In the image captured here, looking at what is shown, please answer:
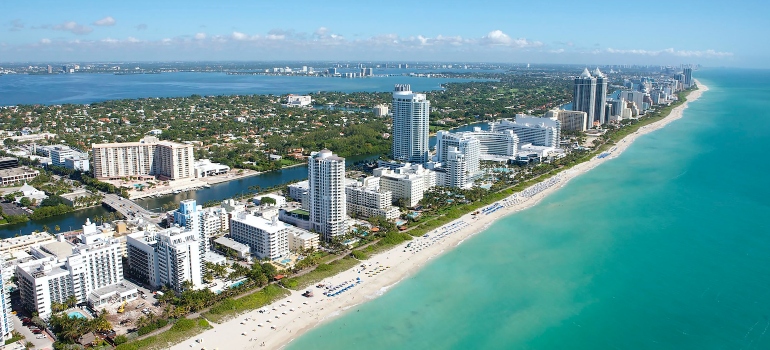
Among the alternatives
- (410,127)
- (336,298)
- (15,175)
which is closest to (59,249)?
(336,298)

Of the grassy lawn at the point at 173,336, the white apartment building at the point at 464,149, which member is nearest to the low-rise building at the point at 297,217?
the grassy lawn at the point at 173,336

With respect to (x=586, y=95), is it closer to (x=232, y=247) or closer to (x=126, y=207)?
(x=126, y=207)

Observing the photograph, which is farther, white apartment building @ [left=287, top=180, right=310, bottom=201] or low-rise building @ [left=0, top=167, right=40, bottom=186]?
low-rise building @ [left=0, top=167, right=40, bottom=186]

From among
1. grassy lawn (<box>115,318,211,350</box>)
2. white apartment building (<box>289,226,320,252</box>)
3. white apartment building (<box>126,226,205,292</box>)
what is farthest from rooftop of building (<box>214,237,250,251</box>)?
grassy lawn (<box>115,318,211,350</box>)

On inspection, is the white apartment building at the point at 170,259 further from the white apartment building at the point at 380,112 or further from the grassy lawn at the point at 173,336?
the white apartment building at the point at 380,112

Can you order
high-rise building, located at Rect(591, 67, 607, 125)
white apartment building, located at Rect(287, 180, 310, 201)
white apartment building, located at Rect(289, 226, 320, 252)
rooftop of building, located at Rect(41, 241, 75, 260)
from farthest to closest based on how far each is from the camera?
high-rise building, located at Rect(591, 67, 607, 125) < white apartment building, located at Rect(287, 180, 310, 201) < white apartment building, located at Rect(289, 226, 320, 252) < rooftop of building, located at Rect(41, 241, 75, 260)

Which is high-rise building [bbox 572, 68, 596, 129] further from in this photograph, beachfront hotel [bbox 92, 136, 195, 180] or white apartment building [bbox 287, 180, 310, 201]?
beachfront hotel [bbox 92, 136, 195, 180]

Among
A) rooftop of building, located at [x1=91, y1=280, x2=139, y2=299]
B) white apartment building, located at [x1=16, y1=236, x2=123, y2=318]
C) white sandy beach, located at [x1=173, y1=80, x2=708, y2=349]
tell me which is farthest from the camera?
rooftop of building, located at [x1=91, y1=280, x2=139, y2=299]
